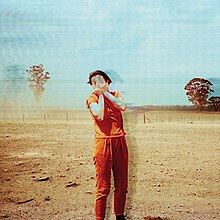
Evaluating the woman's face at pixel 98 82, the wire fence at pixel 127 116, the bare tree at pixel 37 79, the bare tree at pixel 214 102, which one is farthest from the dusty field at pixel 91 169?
the woman's face at pixel 98 82

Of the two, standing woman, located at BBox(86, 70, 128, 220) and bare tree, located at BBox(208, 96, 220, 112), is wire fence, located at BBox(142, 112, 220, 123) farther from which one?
standing woman, located at BBox(86, 70, 128, 220)

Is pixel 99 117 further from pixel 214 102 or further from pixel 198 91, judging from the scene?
pixel 214 102

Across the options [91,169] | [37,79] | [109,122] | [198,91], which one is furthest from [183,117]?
[109,122]

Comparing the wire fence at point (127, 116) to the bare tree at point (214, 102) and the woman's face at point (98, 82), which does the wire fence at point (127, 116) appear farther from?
the woman's face at point (98, 82)

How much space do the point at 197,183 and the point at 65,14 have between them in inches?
62.3

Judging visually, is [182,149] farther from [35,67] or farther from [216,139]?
[35,67]

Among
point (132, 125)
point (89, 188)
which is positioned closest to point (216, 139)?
point (132, 125)

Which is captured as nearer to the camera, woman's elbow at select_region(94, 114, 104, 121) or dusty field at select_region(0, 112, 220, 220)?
woman's elbow at select_region(94, 114, 104, 121)

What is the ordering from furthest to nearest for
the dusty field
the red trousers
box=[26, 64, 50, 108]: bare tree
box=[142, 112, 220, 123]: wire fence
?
1. box=[142, 112, 220, 123]: wire fence
2. box=[26, 64, 50, 108]: bare tree
3. the dusty field
4. the red trousers

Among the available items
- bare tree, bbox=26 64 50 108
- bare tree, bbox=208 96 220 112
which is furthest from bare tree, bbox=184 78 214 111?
bare tree, bbox=26 64 50 108

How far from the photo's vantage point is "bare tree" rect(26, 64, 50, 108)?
328cm

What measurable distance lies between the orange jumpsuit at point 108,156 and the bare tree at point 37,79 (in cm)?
102

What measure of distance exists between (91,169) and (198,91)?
3.35 feet

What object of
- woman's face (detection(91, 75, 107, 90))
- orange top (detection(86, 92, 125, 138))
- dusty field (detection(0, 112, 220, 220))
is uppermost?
woman's face (detection(91, 75, 107, 90))
